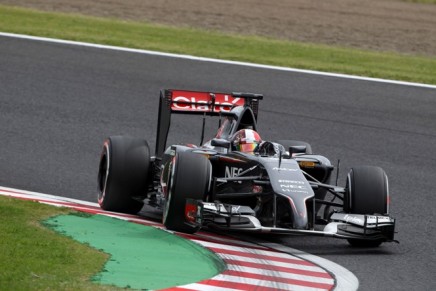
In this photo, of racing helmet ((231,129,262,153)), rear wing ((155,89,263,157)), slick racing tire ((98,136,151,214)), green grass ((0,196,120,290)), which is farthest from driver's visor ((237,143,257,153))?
green grass ((0,196,120,290))

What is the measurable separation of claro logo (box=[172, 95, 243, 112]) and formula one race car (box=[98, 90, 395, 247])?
8 cm

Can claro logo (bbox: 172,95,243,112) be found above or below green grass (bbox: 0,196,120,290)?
above

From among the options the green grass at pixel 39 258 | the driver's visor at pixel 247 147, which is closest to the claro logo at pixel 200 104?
the driver's visor at pixel 247 147

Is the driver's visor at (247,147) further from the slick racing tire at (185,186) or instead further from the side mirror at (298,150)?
the slick racing tire at (185,186)

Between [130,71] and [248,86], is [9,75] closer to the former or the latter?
[130,71]

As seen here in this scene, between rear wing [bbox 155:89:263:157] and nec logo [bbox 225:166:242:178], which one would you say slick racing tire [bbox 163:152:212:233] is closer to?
nec logo [bbox 225:166:242:178]

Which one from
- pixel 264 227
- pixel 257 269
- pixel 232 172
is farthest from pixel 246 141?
pixel 257 269

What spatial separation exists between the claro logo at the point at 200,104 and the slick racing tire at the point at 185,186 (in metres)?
1.95

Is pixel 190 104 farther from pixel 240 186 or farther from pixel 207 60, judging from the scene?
pixel 207 60

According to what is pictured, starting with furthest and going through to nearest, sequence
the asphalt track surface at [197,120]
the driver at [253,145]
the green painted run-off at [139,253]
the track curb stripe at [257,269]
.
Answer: the asphalt track surface at [197,120] → the driver at [253,145] → the track curb stripe at [257,269] → the green painted run-off at [139,253]

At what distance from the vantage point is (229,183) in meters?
11.1

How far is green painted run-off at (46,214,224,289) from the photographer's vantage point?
852 centimetres

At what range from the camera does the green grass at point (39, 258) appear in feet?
26.3

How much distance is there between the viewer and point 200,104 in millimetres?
12477
